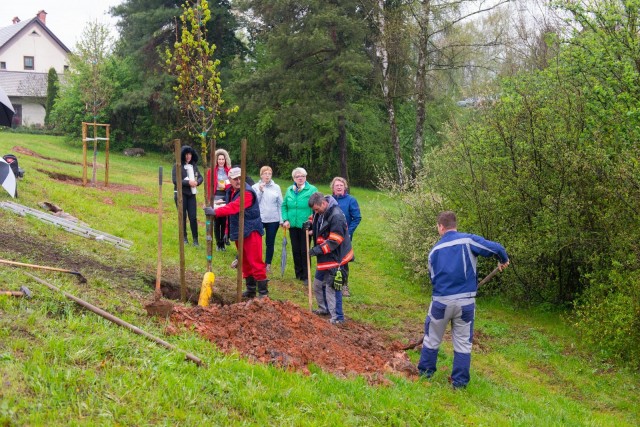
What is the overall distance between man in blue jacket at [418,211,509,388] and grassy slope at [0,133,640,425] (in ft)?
1.33

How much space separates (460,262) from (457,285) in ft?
0.80

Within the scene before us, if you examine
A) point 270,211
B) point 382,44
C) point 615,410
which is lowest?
point 615,410

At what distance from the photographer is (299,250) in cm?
1083

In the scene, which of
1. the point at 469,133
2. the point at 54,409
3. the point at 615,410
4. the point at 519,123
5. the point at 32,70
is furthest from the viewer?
the point at 32,70

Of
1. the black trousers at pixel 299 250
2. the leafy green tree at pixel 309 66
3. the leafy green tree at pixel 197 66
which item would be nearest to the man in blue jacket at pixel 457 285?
the leafy green tree at pixel 197 66

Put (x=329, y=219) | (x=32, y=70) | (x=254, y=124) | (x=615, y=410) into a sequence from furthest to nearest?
(x=32, y=70) → (x=254, y=124) → (x=329, y=219) → (x=615, y=410)

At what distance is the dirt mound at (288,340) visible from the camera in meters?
6.09

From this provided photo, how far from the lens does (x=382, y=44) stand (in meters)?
25.0

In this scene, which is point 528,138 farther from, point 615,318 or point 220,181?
point 220,181

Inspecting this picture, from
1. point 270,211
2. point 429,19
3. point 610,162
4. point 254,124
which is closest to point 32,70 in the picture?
point 254,124

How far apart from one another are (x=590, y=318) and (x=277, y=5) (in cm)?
1983

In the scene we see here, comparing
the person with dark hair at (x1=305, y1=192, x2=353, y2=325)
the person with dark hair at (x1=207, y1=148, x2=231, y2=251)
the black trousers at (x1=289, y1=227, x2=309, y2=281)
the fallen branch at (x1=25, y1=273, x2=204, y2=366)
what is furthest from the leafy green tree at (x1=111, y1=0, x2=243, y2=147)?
the fallen branch at (x1=25, y1=273, x2=204, y2=366)

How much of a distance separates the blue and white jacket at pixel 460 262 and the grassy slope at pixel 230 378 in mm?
1038

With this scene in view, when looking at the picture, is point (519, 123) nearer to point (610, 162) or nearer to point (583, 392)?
point (610, 162)
